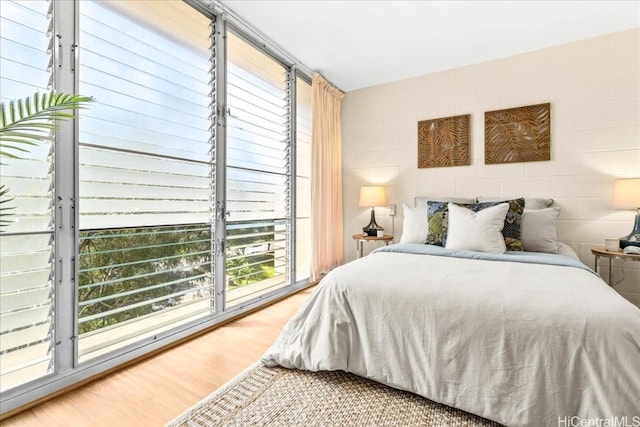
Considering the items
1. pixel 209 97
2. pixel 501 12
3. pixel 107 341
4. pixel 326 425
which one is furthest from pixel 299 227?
pixel 501 12

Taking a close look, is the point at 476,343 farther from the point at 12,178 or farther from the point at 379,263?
the point at 12,178

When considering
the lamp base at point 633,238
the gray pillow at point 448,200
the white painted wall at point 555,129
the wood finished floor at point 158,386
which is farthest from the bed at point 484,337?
the white painted wall at point 555,129

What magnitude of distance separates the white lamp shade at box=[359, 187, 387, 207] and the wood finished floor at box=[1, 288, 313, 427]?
1.87 meters

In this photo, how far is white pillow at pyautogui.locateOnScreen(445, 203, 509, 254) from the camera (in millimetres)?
2234

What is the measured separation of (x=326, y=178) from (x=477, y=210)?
1.77 meters

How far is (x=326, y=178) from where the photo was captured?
12.5 feet

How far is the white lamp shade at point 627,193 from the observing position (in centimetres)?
249

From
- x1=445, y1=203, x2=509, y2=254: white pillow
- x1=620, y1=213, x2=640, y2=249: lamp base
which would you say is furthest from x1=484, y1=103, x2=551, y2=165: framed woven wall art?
x1=445, y1=203, x2=509, y2=254: white pillow

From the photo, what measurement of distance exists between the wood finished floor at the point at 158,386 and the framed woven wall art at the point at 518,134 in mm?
2881

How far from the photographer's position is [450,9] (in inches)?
97.2

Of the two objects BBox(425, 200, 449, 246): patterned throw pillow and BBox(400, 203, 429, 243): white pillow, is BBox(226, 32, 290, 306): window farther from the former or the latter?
BBox(425, 200, 449, 246): patterned throw pillow

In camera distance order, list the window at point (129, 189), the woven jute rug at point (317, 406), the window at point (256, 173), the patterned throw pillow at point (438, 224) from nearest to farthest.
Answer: the woven jute rug at point (317, 406) < the window at point (129, 189) < the patterned throw pillow at point (438, 224) < the window at point (256, 173)

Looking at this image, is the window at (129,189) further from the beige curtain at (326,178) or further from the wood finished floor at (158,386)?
the beige curtain at (326,178)

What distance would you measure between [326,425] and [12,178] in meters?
1.83
